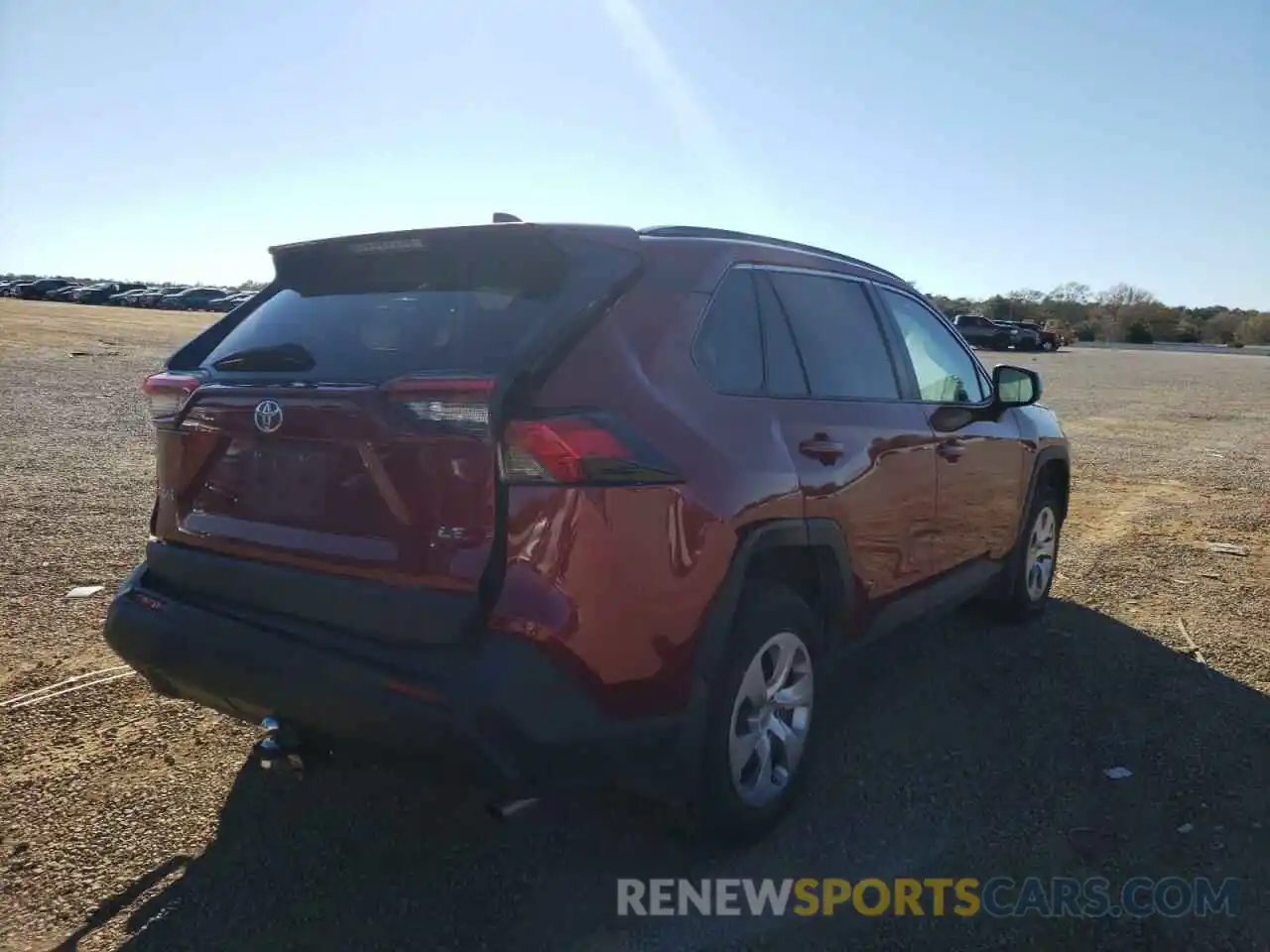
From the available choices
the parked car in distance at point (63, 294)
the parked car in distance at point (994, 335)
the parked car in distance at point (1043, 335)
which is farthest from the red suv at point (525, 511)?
the parked car in distance at point (63, 294)

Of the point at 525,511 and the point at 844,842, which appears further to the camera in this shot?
the point at 844,842

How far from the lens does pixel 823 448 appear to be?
10.6 feet

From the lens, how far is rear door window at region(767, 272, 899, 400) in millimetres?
3436

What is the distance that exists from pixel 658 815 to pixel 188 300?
237 feet

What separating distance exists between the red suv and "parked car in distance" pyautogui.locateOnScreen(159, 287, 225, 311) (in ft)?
228

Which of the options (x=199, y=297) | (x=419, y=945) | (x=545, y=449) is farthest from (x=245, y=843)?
(x=199, y=297)

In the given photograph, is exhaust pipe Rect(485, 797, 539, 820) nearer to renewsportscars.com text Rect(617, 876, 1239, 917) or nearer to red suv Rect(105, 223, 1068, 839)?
red suv Rect(105, 223, 1068, 839)

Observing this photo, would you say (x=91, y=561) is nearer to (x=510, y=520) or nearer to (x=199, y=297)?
(x=510, y=520)

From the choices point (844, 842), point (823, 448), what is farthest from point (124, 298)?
point (844, 842)

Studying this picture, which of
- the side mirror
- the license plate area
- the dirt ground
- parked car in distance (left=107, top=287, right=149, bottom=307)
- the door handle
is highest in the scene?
parked car in distance (left=107, top=287, right=149, bottom=307)

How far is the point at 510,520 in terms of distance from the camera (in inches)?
93.7

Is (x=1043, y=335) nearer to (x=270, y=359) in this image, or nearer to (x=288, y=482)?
(x=270, y=359)

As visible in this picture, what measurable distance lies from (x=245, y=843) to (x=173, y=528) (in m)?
0.99

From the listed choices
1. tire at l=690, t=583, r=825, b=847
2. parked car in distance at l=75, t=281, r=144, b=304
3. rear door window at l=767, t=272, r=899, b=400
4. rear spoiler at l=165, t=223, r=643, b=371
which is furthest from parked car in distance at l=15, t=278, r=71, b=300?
tire at l=690, t=583, r=825, b=847
